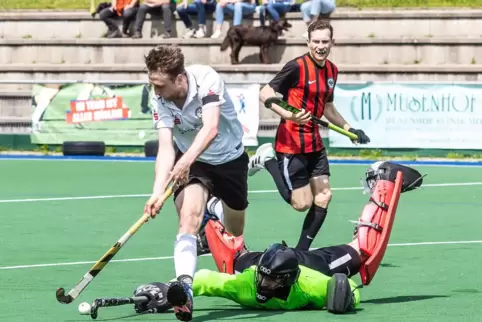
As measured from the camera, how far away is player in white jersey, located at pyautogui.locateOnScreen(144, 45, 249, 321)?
7.41 m

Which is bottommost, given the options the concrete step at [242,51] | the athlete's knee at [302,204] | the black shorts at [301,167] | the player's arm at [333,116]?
the athlete's knee at [302,204]

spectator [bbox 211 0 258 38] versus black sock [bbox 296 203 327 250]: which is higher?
spectator [bbox 211 0 258 38]

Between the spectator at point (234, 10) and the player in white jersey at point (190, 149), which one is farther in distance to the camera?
the spectator at point (234, 10)

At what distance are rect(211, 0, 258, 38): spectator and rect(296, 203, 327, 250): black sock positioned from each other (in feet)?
45.1

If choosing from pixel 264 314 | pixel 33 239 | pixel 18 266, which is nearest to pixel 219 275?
pixel 264 314

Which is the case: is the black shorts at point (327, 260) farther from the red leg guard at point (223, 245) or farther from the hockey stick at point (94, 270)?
the hockey stick at point (94, 270)

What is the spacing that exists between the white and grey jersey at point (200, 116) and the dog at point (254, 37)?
15.2m

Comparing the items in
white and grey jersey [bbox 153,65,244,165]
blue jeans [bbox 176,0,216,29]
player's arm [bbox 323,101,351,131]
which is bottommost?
player's arm [bbox 323,101,351,131]

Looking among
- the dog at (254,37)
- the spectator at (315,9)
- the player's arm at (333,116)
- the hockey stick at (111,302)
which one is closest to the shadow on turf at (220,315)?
the hockey stick at (111,302)

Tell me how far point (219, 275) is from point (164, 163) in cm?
79

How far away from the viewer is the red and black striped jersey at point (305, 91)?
1009cm

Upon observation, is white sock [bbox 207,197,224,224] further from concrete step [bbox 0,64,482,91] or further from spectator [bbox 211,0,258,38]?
spectator [bbox 211,0,258,38]

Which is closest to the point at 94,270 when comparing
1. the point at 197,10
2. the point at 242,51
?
the point at 242,51

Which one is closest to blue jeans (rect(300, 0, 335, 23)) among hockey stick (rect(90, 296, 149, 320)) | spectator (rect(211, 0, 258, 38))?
spectator (rect(211, 0, 258, 38))
